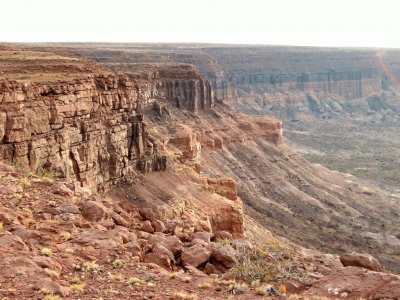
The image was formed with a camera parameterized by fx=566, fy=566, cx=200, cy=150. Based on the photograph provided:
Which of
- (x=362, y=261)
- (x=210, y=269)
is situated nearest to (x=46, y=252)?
(x=210, y=269)

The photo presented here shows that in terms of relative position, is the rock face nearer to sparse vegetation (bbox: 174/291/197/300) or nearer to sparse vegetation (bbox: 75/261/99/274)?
sparse vegetation (bbox: 75/261/99/274)

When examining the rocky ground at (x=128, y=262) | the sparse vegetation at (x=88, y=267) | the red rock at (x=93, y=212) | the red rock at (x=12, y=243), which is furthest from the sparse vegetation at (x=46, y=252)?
the red rock at (x=93, y=212)

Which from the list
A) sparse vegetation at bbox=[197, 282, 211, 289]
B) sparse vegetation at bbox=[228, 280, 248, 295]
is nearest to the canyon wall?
sparse vegetation at bbox=[197, 282, 211, 289]

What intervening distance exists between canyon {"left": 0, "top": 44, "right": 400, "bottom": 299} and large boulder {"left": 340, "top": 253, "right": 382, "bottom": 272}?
0.05 meters

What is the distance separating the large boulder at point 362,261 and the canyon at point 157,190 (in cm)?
5

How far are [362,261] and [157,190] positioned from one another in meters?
19.5

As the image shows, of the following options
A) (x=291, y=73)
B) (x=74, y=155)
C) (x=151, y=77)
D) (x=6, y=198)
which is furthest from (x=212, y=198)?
(x=291, y=73)

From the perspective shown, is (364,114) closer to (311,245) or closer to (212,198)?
(311,245)

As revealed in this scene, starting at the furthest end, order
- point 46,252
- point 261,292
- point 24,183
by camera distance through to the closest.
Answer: point 24,183, point 46,252, point 261,292

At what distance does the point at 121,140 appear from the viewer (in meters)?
34.6

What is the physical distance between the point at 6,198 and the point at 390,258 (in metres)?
41.9

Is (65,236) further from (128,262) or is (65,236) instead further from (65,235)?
(128,262)

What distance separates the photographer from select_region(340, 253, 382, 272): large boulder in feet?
54.5

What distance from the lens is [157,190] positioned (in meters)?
35.0
